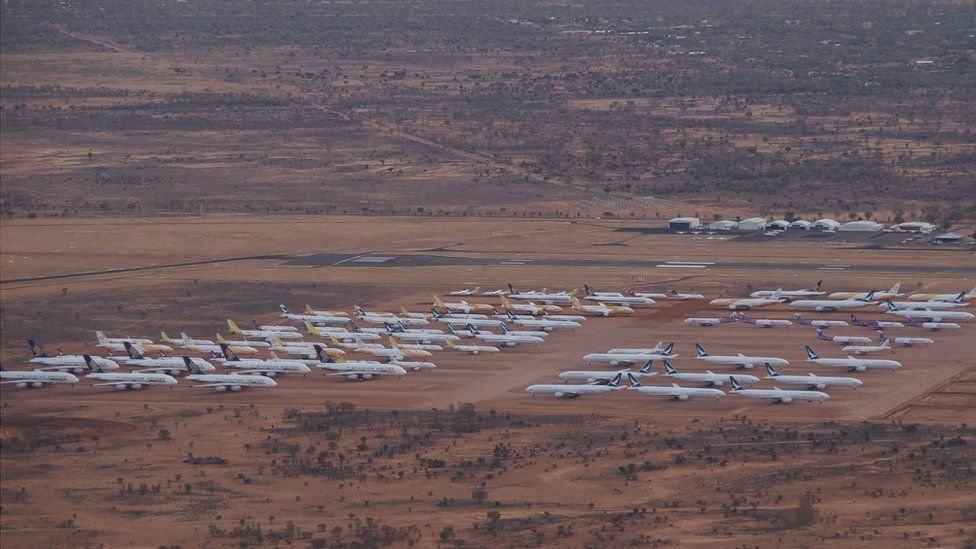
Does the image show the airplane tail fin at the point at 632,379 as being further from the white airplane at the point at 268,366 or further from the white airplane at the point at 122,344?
the white airplane at the point at 122,344

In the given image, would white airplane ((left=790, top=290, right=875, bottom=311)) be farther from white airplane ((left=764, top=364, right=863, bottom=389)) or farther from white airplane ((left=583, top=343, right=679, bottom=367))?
white airplane ((left=764, top=364, right=863, bottom=389))

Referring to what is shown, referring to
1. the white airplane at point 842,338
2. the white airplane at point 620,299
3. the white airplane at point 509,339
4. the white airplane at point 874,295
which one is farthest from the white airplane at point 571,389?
the white airplane at point 874,295

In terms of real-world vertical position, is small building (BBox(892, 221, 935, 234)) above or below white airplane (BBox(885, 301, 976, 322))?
above

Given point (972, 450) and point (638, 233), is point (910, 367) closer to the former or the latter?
point (972, 450)

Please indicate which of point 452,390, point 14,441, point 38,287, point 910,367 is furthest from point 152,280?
point 910,367

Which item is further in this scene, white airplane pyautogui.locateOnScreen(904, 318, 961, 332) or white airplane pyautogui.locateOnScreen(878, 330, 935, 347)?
white airplane pyautogui.locateOnScreen(904, 318, 961, 332)

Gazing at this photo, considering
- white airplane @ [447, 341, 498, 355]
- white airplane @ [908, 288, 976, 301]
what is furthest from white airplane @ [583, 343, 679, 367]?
white airplane @ [908, 288, 976, 301]
